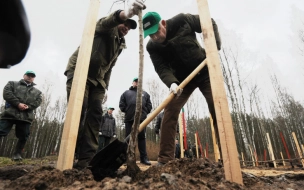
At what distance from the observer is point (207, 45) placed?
5.67 ft

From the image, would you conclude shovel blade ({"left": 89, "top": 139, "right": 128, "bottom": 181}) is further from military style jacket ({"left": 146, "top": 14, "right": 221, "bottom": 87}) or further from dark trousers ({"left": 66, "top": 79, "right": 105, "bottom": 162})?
military style jacket ({"left": 146, "top": 14, "right": 221, "bottom": 87})

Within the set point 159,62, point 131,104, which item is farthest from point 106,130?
point 159,62

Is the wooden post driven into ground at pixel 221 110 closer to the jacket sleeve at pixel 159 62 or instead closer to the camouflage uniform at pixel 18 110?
the jacket sleeve at pixel 159 62

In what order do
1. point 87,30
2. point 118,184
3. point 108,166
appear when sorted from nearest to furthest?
point 118,184
point 108,166
point 87,30

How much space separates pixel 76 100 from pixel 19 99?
305 centimetres

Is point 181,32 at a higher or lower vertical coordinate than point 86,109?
higher

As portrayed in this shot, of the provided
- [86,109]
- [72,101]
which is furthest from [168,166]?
[86,109]

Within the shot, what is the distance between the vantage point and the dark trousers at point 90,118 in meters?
2.39

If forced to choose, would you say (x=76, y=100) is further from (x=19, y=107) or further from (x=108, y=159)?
(x=19, y=107)

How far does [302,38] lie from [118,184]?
752 inches

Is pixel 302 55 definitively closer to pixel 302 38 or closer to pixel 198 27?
pixel 302 38

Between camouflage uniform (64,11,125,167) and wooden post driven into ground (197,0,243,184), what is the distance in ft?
3.64

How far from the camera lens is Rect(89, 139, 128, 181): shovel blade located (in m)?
1.74

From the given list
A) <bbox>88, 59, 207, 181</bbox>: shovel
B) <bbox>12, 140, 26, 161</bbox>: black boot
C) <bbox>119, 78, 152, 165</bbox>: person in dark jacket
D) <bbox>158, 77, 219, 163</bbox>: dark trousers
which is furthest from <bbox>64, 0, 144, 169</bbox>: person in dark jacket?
<bbox>12, 140, 26, 161</bbox>: black boot
